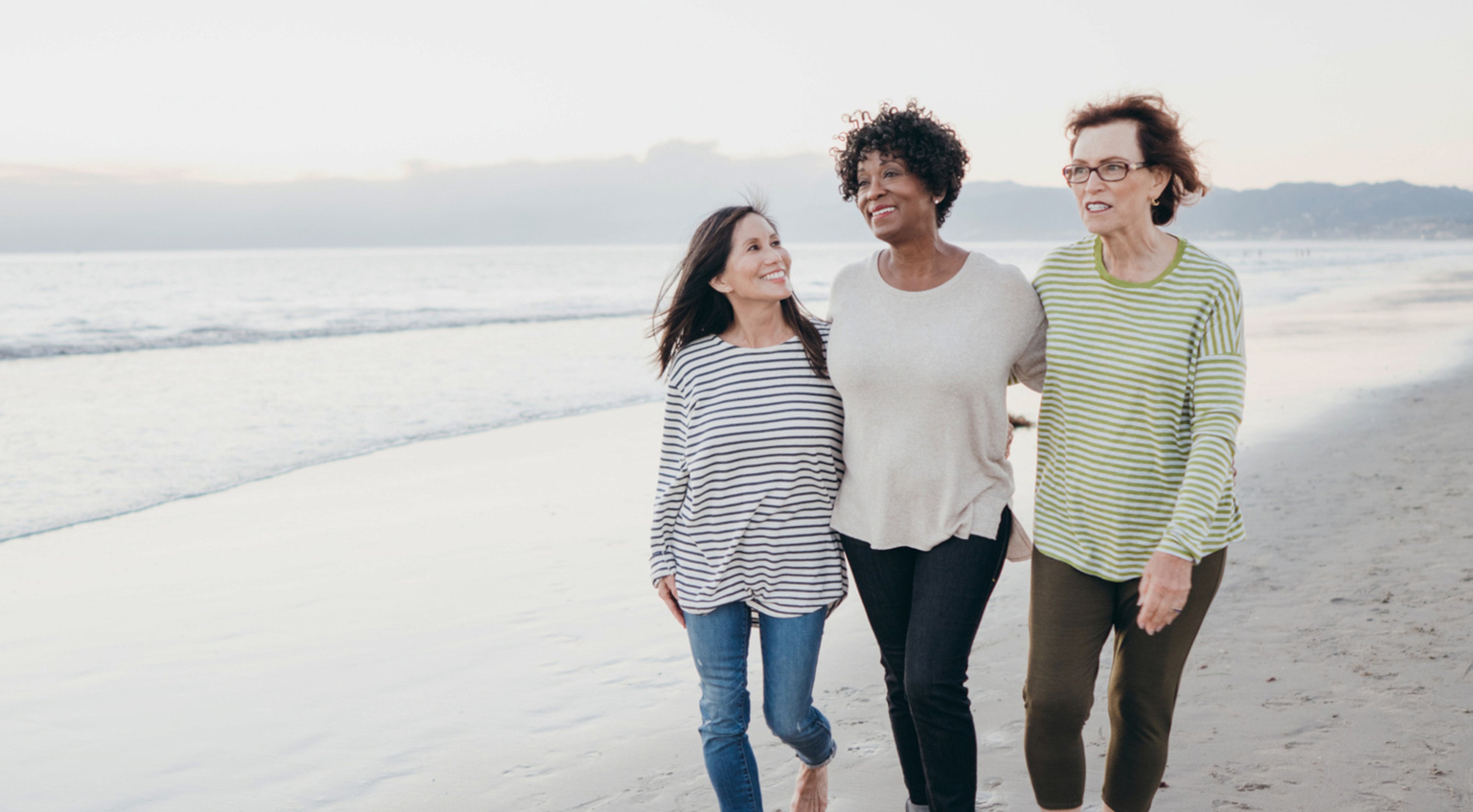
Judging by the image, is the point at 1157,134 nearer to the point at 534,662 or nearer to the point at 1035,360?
the point at 1035,360

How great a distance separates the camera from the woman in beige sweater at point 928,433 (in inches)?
100

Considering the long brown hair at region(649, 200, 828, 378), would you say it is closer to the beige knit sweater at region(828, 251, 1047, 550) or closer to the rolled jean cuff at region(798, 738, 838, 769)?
the beige knit sweater at region(828, 251, 1047, 550)

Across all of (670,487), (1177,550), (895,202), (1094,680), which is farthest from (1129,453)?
(670,487)

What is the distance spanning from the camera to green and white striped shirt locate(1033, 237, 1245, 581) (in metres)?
2.19

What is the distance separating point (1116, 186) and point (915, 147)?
0.57 m

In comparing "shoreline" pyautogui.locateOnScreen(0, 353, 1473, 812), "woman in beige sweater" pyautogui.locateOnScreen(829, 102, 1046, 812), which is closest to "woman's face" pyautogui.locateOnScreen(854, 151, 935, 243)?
"woman in beige sweater" pyautogui.locateOnScreen(829, 102, 1046, 812)

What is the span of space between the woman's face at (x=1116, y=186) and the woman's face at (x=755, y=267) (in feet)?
2.63

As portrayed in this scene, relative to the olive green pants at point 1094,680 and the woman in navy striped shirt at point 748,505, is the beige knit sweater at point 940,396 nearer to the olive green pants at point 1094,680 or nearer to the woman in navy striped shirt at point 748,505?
the woman in navy striped shirt at point 748,505

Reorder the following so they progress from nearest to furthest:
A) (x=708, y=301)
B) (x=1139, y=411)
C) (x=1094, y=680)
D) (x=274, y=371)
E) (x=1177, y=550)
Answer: (x=1177, y=550)
(x=1139, y=411)
(x=1094, y=680)
(x=708, y=301)
(x=274, y=371)

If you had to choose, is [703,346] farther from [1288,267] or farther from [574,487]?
[1288,267]

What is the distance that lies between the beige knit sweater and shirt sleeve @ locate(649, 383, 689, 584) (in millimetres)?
485

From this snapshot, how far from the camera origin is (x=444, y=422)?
10.7 m

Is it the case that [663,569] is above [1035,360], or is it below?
below

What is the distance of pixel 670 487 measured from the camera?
2799 mm
